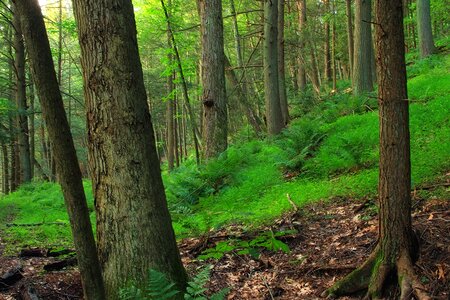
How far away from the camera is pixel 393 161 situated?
122 inches

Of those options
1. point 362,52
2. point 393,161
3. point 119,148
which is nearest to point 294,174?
point 393,161

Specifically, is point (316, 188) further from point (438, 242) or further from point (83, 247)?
point (83, 247)

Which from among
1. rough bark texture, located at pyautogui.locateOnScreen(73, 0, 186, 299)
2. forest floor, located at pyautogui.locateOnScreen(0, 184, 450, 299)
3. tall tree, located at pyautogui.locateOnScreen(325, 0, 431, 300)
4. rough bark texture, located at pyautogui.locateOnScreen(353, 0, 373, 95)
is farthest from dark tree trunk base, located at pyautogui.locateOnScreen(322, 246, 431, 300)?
rough bark texture, located at pyautogui.locateOnScreen(353, 0, 373, 95)

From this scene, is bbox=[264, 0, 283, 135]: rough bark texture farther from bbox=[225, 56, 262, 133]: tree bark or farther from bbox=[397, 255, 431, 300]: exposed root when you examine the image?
bbox=[397, 255, 431, 300]: exposed root

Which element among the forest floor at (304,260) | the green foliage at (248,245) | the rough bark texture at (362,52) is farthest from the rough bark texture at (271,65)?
the green foliage at (248,245)

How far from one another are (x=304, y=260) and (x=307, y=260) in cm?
4

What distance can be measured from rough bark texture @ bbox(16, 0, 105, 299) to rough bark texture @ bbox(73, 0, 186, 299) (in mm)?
331

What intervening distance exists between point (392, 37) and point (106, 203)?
266cm

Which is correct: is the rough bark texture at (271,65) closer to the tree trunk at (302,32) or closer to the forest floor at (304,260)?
the tree trunk at (302,32)

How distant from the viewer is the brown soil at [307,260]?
134 inches

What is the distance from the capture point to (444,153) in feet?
19.6

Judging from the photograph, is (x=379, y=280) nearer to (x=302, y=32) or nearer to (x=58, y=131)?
(x=58, y=131)

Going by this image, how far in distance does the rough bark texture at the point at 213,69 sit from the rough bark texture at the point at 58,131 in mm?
6174

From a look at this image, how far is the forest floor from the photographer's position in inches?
136
